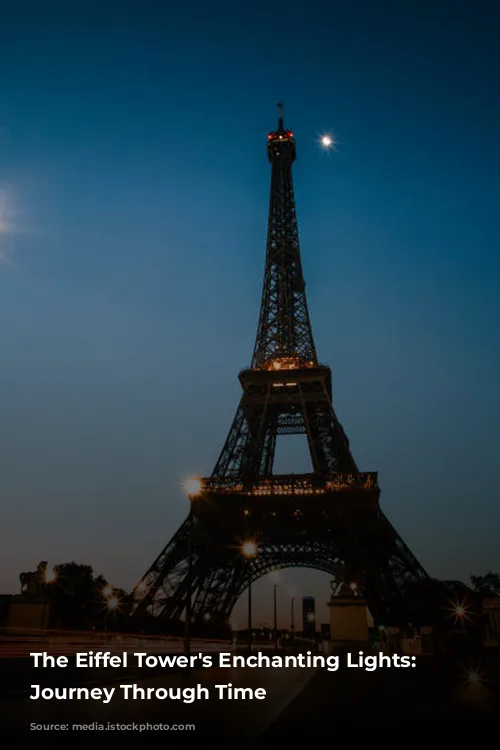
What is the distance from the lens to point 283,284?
61375 mm

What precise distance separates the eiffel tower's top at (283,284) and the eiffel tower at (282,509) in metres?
0.15

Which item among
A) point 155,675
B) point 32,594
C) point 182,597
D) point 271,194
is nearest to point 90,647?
point 32,594

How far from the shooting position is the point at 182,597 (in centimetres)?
4394

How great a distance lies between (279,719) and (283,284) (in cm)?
5413

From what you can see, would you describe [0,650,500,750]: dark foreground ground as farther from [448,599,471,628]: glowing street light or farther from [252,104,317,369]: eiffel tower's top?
[252,104,317,369]: eiffel tower's top

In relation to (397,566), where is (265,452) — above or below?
above

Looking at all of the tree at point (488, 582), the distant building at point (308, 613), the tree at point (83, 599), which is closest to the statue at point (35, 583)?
the tree at point (83, 599)

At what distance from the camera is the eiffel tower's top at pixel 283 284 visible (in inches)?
2249

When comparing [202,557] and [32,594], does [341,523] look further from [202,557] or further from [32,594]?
[32,594]

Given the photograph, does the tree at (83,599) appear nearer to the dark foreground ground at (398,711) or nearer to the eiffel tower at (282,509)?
the eiffel tower at (282,509)

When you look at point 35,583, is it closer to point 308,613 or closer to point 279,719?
point 279,719

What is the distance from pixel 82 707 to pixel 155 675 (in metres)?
9.41

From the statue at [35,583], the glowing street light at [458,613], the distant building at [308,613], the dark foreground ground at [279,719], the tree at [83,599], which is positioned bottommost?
the dark foreground ground at [279,719]

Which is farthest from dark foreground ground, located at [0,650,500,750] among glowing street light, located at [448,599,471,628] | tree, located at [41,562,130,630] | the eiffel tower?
tree, located at [41,562,130,630]
